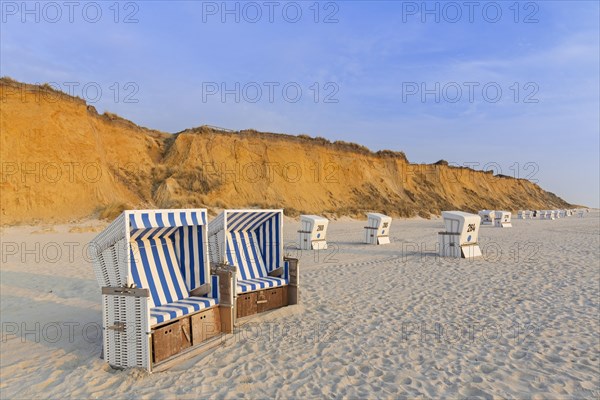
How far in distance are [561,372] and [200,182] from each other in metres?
31.0

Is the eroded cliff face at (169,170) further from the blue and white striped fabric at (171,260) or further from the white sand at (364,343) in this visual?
the blue and white striped fabric at (171,260)

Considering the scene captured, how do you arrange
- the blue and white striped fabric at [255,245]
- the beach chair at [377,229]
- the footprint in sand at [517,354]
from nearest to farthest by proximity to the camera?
the footprint in sand at [517,354]
the blue and white striped fabric at [255,245]
the beach chair at [377,229]

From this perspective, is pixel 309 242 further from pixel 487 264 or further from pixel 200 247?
pixel 200 247

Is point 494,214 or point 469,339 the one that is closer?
point 469,339

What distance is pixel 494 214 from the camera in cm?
3228

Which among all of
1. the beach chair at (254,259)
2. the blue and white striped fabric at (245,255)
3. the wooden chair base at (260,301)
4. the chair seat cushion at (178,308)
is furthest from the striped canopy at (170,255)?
the blue and white striped fabric at (245,255)

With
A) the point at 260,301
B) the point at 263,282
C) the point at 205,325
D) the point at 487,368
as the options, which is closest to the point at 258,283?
the point at 263,282

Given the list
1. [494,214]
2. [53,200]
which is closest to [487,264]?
[494,214]

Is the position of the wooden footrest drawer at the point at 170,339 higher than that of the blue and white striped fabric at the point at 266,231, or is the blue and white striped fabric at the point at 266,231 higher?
the blue and white striped fabric at the point at 266,231

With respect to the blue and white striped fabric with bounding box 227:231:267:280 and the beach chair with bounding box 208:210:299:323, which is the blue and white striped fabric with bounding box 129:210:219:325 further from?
the blue and white striped fabric with bounding box 227:231:267:280

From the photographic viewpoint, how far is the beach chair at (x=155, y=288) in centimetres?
465

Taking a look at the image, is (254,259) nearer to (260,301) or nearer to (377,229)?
(260,301)

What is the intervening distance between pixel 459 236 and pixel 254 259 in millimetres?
8492

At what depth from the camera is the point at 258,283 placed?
6.89 m
